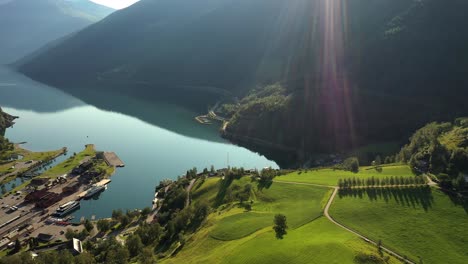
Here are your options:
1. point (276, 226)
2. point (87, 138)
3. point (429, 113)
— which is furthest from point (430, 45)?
point (87, 138)

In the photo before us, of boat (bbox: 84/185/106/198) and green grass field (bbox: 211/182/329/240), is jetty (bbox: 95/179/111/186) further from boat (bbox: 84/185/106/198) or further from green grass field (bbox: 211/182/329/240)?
green grass field (bbox: 211/182/329/240)

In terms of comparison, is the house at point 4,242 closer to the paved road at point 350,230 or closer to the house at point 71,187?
the house at point 71,187

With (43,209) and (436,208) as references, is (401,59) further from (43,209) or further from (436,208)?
(43,209)

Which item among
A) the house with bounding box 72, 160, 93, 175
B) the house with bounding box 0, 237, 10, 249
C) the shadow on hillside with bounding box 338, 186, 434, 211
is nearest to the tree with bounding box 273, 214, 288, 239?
the shadow on hillside with bounding box 338, 186, 434, 211

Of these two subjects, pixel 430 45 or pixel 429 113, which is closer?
pixel 429 113

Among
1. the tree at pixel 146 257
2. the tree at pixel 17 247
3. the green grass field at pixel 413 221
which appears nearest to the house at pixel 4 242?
the tree at pixel 17 247

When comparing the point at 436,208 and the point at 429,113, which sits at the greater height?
the point at 429,113

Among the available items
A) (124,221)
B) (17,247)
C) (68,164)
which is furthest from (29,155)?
(124,221)
